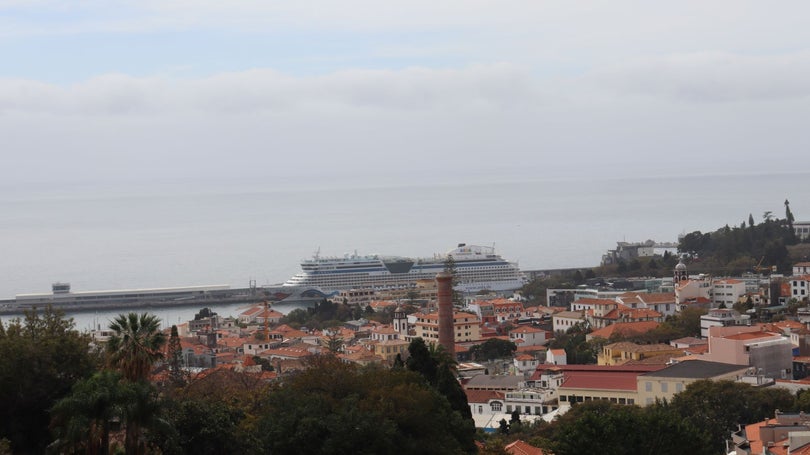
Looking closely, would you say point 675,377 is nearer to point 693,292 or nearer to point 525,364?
point 525,364

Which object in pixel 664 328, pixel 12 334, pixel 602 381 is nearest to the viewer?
pixel 12 334

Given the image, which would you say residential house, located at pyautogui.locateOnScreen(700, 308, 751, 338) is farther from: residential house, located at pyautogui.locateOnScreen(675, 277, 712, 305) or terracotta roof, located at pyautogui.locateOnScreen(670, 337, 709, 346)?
residential house, located at pyautogui.locateOnScreen(675, 277, 712, 305)

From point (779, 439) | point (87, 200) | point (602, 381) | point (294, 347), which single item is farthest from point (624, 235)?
point (87, 200)

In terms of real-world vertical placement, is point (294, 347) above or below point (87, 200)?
below

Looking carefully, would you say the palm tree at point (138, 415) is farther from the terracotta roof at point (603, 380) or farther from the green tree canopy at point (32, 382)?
the terracotta roof at point (603, 380)

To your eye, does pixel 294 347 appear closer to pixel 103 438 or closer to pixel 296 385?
pixel 296 385

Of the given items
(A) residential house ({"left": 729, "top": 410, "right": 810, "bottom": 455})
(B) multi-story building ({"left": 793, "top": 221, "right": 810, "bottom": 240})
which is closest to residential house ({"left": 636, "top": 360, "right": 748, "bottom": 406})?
(A) residential house ({"left": 729, "top": 410, "right": 810, "bottom": 455})

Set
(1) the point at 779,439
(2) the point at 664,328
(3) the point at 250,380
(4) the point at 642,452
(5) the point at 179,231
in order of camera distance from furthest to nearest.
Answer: (5) the point at 179,231
(2) the point at 664,328
(3) the point at 250,380
(1) the point at 779,439
(4) the point at 642,452
